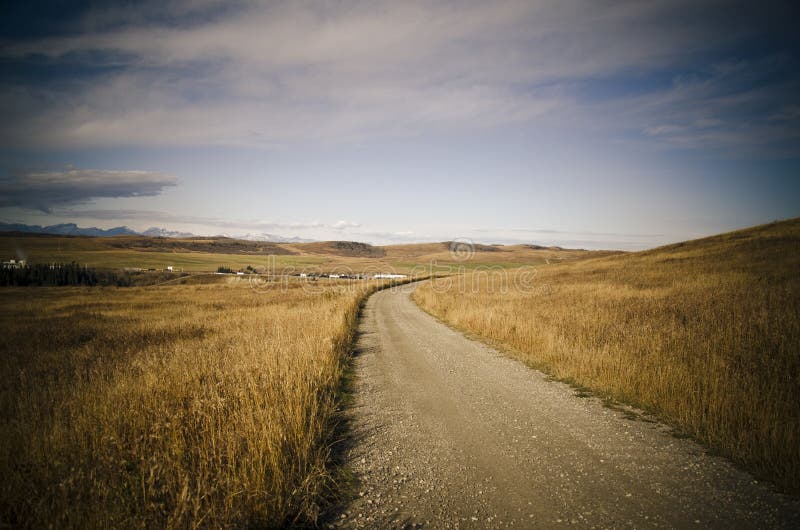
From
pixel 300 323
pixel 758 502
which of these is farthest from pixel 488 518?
pixel 300 323

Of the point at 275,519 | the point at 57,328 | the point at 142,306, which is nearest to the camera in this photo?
the point at 275,519

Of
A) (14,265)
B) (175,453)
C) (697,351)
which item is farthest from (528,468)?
(14,265)

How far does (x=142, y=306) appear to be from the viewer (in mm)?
34938

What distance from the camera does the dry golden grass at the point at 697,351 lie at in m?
5.19

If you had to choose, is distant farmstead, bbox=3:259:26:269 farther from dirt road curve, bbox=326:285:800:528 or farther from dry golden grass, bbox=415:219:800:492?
dirt road curve, bbox=326:285:800:528

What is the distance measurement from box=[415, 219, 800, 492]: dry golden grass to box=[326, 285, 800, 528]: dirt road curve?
75 cm

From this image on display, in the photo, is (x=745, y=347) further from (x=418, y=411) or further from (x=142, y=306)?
(x=142, y=306)

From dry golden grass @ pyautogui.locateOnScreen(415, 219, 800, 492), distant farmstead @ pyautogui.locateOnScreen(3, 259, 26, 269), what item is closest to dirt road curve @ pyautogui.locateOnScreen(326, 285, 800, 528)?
dry golden grass @ pyautogui.locateOnScreen(415, 219, 800, 492)

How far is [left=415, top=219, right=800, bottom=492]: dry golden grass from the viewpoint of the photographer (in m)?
5.19

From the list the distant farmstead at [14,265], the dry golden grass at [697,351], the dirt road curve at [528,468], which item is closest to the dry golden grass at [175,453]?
the dirt road curve at [528,468]

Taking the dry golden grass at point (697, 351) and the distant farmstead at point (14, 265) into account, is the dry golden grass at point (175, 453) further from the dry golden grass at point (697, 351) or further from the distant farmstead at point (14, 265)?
the distant farmstead at point (14, 265)

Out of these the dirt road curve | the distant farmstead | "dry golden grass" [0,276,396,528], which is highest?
"dry golden grass" [0,276,396,528]

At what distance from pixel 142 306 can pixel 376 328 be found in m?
30.8

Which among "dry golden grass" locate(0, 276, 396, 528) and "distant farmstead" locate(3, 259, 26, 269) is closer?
"dry golden grass" locate(0, 276, 396, 528)
